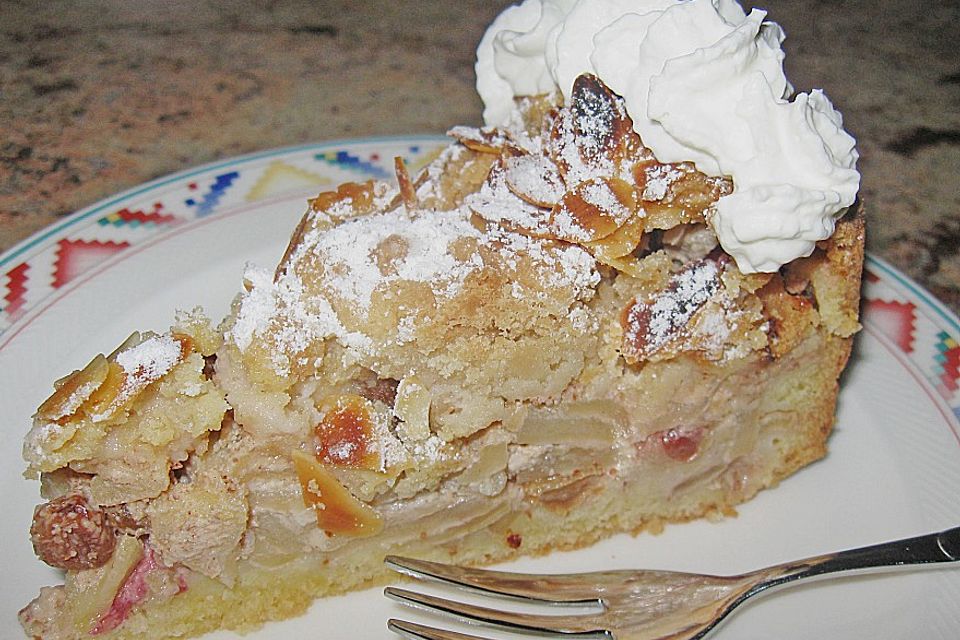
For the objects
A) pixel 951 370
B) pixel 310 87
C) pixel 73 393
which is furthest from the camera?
pixel 310 87

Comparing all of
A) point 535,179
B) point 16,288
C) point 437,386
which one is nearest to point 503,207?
point 535,179

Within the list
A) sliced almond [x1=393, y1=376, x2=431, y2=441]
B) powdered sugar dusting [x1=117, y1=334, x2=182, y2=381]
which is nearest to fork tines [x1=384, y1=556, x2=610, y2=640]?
sliced almond [x1=393, y1=376, x2=431, y2=441]

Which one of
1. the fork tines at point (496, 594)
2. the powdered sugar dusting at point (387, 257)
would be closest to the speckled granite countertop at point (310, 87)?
the powdered sugar dusting at point (387, 257)

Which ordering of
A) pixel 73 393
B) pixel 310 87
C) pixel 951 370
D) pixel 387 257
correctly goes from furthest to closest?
pixel 310 87
pixel 951 370
pixel 387 257
pixel 73 393

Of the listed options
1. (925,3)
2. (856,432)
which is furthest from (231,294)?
(925,3)

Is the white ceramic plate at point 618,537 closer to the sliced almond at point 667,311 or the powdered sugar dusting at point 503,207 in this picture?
the sliced almond at point 667,311

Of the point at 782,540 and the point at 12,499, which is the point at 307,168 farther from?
the point at 782,540

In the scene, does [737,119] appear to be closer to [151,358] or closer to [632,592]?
[632,592]

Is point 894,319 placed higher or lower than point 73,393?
lower
